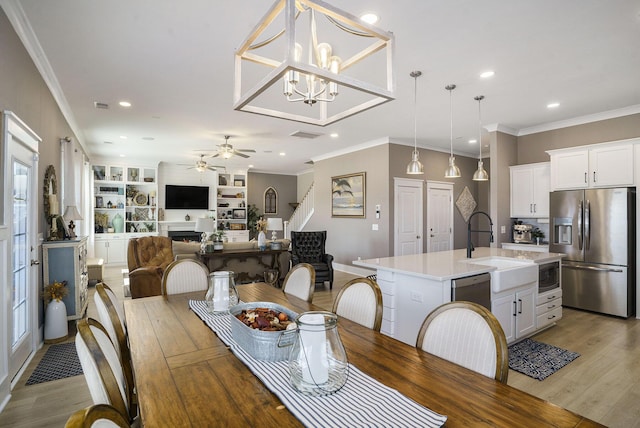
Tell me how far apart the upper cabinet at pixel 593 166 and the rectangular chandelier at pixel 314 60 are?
3.27 m

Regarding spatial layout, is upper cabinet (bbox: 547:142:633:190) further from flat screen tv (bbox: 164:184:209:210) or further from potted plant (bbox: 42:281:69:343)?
flat screen tv (bbox: 164:184:209:210)

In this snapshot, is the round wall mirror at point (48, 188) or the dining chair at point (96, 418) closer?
the dining chair at point (96, 418)

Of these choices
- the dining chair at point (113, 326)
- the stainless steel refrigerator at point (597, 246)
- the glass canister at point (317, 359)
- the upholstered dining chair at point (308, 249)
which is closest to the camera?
the glass canister at point (317, 359)

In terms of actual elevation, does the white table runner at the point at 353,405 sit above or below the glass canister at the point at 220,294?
below

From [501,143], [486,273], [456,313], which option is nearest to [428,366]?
[456,313]

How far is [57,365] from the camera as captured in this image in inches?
115

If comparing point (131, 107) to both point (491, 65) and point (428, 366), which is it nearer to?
point (491, 65)

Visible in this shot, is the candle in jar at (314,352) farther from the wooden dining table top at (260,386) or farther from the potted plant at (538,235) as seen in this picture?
the potted plant at (538,235)

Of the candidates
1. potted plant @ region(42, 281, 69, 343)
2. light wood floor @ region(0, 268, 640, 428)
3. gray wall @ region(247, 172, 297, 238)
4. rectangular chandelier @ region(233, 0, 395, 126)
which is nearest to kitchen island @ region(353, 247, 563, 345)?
light wood floor @ region(0, 268, 640, 428)

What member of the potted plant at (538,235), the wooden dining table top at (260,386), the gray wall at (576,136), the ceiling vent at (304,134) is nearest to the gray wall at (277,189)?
the ceiling vent at (304,134)

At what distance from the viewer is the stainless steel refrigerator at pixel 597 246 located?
425 centimetres

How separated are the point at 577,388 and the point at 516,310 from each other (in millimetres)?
828

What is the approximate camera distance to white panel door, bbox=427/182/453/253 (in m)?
7.13

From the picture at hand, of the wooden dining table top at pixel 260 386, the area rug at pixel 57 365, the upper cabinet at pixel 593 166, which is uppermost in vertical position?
the upper cabinet at pixel 593 166
